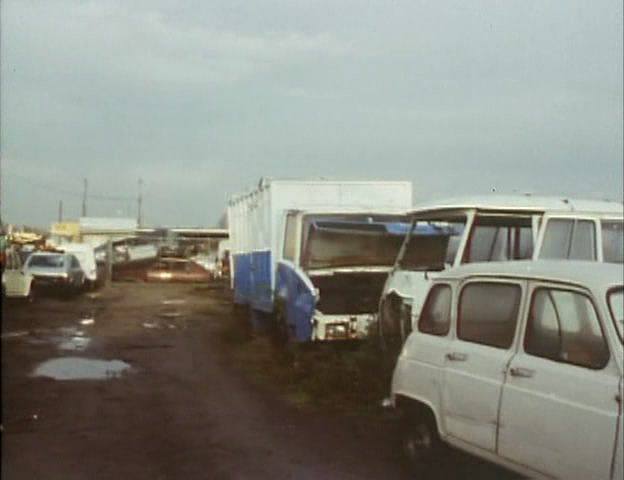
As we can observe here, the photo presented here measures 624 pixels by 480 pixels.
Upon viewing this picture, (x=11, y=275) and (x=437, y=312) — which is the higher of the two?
(x=11, y=275)

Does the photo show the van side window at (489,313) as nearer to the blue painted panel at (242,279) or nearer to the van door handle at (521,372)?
the van door handle at (521,372)

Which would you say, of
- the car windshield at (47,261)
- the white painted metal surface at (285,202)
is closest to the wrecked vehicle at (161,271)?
the car windshield at (47,261)

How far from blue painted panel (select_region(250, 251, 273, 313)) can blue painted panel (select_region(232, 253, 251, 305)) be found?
72 millimetres

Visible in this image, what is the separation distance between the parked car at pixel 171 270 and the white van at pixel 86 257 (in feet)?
0.97

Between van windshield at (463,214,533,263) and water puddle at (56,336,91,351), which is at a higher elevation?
van windshield at (463,214,533,263)

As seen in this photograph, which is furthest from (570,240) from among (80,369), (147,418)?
(80,369)

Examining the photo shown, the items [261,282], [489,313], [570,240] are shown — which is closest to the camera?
[570,240]

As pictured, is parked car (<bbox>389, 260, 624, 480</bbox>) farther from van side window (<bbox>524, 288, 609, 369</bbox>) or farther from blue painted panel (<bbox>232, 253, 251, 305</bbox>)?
blue painted panel (<bbox>232, 253, 251, 305</bbox>)

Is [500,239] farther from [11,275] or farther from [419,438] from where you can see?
[11,275]

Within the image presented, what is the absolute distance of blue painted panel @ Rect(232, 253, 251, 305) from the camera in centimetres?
1002

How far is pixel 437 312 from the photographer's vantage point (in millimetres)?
4809

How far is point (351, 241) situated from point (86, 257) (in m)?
2.81

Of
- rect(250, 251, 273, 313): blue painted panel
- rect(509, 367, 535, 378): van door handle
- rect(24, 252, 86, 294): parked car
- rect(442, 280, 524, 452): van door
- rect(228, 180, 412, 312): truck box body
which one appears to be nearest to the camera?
rect(509, 367, 535, 378): van door handle

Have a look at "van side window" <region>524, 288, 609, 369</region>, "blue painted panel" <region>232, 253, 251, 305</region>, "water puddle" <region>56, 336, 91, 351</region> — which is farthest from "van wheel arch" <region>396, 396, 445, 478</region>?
"blue painted panel" <region>232, 253, 251, 305</region>
